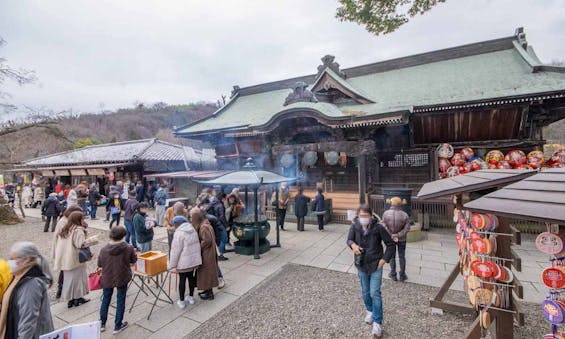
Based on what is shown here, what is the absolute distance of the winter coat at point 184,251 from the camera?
4.51 m

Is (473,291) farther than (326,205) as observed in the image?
No

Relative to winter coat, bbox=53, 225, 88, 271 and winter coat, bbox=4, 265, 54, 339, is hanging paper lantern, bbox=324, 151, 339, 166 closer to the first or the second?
winter coat, bbox=53, 225, 88, 271

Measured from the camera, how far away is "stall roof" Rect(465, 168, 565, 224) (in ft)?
5.86

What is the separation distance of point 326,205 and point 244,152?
559 centimetres

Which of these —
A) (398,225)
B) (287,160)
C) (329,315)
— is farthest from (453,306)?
(287,160)

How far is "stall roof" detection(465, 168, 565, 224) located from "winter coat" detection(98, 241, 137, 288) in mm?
4800

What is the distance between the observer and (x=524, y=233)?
8.71m

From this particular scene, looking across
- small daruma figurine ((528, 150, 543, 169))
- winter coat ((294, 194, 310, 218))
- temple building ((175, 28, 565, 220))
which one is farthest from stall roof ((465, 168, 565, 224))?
small daruma figurine ((528, 150, 543, 169))

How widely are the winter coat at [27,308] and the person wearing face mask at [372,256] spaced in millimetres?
3957

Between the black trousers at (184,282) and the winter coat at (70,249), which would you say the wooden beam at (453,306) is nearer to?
the black trousers at (184,282)

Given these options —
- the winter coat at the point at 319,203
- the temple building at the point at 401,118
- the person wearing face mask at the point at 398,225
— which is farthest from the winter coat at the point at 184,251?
the temple building at the point at 401,118

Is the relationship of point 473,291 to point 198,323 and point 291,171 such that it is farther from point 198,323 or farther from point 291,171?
point 291,171

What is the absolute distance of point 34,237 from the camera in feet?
34.0

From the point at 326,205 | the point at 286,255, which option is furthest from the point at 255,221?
the point at 326,205
